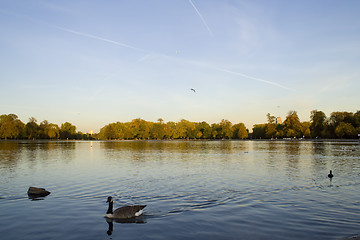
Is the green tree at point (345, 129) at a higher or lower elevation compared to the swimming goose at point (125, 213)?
higher

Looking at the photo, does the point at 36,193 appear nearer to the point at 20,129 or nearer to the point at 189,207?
the point at 189,207

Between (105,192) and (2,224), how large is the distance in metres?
7.49

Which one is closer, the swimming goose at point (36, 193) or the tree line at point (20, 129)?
the swimming goose at point (36, 193)

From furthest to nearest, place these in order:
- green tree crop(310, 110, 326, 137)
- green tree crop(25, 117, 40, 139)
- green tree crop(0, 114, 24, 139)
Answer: green tree crop(25, 117, 40, 139), green tree crop(0, 114, 24, 139), green tree crop(310, 110, 326, 137)

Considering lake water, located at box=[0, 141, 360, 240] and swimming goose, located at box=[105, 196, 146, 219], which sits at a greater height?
swimming goose, located at box=[105, 196, 146, 219]

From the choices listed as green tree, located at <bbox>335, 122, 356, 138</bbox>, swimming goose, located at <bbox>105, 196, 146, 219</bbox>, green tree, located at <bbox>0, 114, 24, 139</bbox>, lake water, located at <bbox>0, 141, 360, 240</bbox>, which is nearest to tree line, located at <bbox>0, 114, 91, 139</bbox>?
green tree, located at <bbox>0, 114, 24, 139</bbox>

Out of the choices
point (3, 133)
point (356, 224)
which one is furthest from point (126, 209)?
point (3, 133)

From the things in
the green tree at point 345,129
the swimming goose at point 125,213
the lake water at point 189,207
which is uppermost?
the green tree at point 345,129

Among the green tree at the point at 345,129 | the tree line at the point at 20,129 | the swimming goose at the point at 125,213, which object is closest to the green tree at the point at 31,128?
the tree line at the point at 20,129

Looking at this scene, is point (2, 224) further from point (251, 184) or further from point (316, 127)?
point (316, 127)

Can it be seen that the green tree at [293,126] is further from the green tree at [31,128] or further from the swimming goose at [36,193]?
the swimming goose at [36,193]

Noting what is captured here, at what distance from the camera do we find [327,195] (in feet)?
61.1

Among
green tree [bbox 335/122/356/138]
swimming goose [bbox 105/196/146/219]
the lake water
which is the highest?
green tree [bbox 335/122/356/138]

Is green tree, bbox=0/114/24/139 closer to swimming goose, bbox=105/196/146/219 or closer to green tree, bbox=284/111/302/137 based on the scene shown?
green tree, bbox=284/111/302/137
